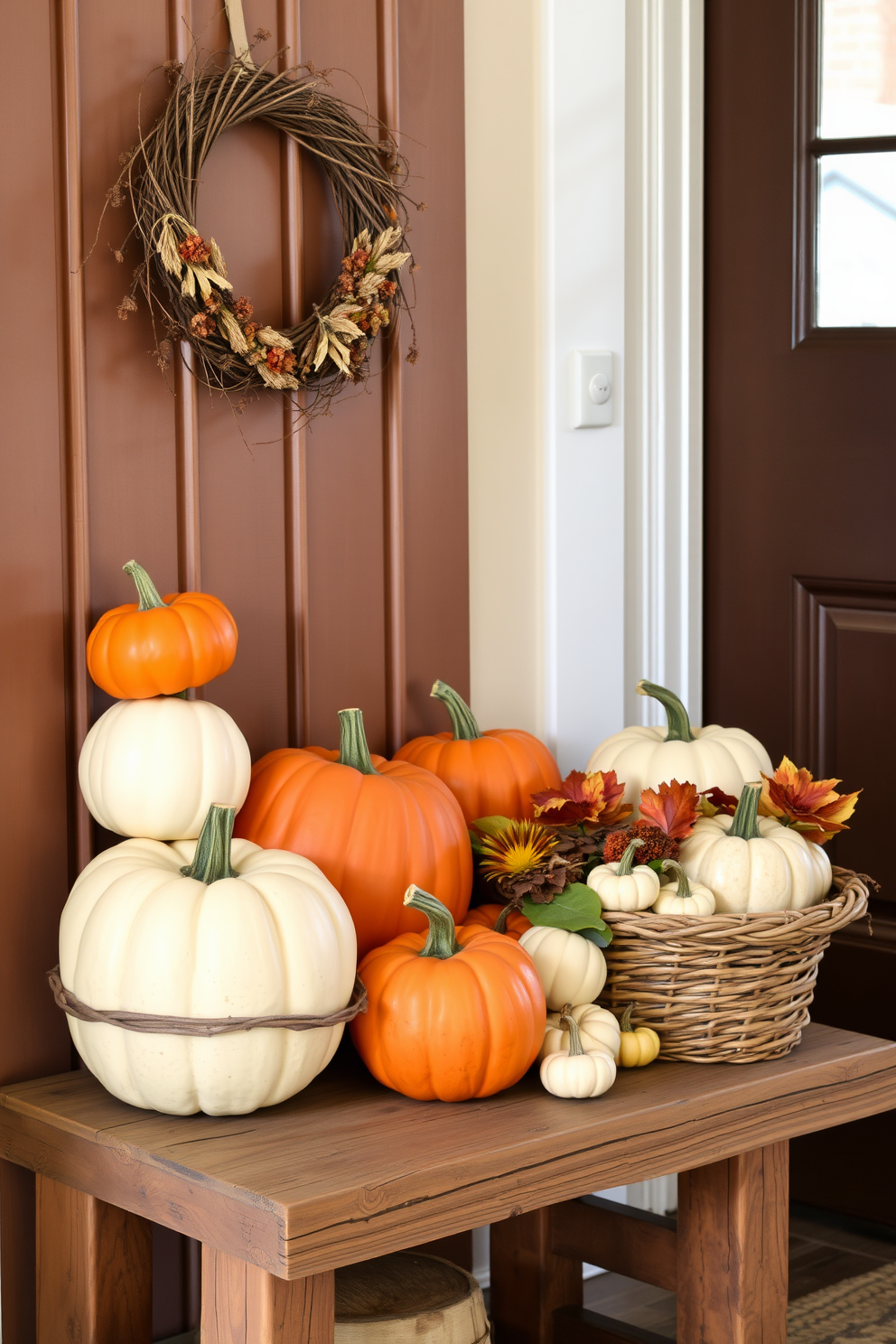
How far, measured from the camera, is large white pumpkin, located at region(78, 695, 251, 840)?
1.46 m

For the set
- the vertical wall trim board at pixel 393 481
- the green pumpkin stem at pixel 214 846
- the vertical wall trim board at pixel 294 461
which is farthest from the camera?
the vertical wall trim board at pixel 393 481

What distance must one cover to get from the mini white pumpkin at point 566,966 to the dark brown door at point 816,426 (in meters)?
0.84

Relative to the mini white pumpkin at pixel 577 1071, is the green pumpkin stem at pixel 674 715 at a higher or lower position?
higher

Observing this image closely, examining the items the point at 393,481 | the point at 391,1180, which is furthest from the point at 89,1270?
the point at 393,481

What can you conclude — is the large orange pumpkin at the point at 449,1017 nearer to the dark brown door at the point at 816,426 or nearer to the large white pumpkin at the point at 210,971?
the large white pumpkin at the point at 210,971

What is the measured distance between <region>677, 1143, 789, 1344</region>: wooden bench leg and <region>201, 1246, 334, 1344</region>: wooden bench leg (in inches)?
20.2

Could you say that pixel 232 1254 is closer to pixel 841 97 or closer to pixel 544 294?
pixel 544 294

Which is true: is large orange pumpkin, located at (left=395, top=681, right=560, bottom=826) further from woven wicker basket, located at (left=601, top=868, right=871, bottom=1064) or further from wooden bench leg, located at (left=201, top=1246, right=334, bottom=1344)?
wooden bench leg, located at (left=201, top=1246, right=334, bottom=1344)

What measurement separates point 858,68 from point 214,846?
156cm

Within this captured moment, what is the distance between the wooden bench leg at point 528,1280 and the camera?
188 cm

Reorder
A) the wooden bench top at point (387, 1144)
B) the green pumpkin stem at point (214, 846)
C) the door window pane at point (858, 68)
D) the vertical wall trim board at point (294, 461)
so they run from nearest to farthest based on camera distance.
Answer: the wooden bench top at point (387, 1144) → the green pumpkin stem at point (214, 846) → the vertical wall trim board at point (294, 461) → the door window pane at point (858, 68)

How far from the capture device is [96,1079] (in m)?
1.52

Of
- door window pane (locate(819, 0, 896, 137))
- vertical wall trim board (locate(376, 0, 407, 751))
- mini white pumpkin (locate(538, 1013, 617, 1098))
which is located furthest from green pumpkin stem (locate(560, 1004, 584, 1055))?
door window pane (locate(819, 0, 896, 137))

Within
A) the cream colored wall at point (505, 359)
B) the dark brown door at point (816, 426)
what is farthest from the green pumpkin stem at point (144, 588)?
the dark brown door at point (816, 426)
